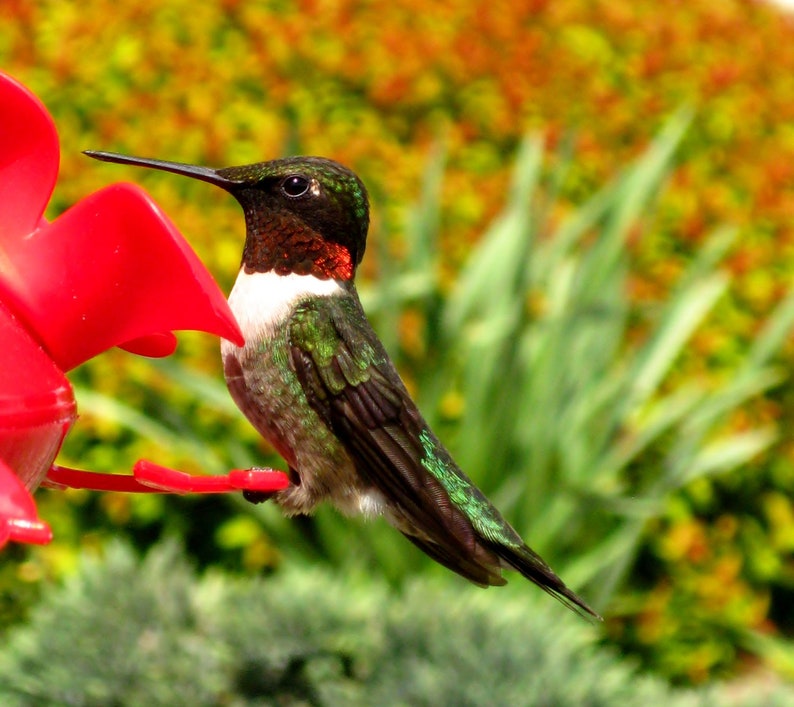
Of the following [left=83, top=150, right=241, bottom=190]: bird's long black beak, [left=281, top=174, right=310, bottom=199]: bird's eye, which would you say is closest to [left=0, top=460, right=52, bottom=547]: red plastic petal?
[left=83, top=150, right=241, bottom=190]: bird's long black beak

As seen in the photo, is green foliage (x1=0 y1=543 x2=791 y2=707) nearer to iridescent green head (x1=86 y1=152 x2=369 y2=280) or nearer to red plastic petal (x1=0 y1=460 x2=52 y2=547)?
iridescent green head (x1=86 y1=152 x2=369 y2=280)

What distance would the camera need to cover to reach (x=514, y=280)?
382 cm

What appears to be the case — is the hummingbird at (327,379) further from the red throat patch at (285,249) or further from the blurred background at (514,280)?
the blurred background at (514,280)

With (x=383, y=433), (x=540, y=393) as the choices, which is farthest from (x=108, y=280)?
(x=540, y=393)

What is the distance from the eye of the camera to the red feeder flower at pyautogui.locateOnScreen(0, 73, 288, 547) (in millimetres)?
1240

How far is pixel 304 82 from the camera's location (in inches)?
188

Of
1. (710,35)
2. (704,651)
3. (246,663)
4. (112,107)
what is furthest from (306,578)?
(710,35)

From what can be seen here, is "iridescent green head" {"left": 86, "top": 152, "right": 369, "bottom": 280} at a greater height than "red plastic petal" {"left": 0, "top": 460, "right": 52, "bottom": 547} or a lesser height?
greater

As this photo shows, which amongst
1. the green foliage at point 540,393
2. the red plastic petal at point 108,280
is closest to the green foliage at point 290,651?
the green foliage at point 540,393

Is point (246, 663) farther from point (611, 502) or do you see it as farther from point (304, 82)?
point (304, 82)

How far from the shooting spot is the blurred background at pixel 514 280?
3693 millimetres

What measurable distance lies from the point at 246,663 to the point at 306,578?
29 centimetres

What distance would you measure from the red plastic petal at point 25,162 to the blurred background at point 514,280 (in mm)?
1914

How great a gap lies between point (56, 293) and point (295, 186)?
0.91 ft
